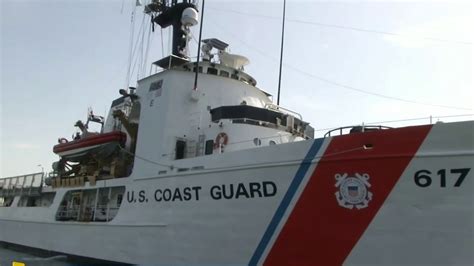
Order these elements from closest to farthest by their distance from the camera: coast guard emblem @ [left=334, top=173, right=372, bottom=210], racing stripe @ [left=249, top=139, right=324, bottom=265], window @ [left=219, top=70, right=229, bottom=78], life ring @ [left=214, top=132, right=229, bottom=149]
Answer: coast guard emblem @ [left=334, top=173, right=372, bottom=210]
racing stripe @ [left=249, top=139, right=324, bottom=265]
life ring @ [left=214, top=132, right=229, bottom=149]
window @ [left=219, top=70, right=229, bottom=78]

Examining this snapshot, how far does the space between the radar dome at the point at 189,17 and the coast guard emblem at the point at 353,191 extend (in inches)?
302

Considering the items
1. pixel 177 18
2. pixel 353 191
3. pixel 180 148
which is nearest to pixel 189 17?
pixel 177 18

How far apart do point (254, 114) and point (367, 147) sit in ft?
12.0

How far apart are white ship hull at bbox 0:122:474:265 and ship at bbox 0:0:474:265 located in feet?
0.06

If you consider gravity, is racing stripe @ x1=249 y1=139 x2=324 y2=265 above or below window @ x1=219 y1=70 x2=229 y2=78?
below

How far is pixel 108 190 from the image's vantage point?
12.1m

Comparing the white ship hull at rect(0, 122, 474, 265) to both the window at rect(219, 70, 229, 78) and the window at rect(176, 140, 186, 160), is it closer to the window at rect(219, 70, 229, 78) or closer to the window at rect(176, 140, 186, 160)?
the window at rect(176, 140, 186, 160)

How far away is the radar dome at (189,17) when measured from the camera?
1238 cm

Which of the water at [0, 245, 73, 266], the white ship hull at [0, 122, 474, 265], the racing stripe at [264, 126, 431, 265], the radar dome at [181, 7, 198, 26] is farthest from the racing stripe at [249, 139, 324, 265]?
the water at [0, 245, 73, 266]

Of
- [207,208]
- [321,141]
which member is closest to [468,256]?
[321,141]

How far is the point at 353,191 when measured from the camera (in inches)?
252

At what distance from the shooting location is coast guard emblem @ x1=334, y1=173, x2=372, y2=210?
6.29 metres

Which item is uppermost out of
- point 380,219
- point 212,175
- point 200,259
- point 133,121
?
point 133,121

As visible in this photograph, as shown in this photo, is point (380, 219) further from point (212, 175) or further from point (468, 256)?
point (212, 175)
